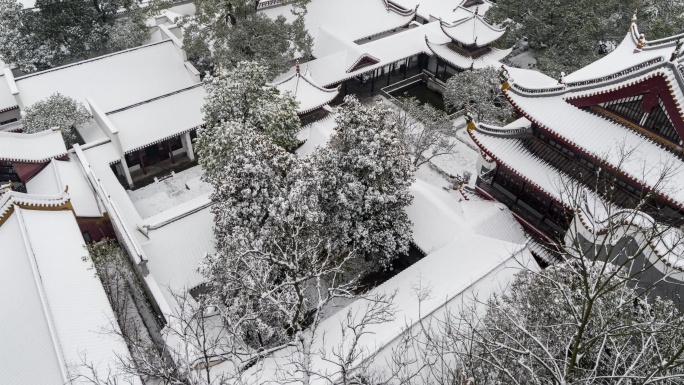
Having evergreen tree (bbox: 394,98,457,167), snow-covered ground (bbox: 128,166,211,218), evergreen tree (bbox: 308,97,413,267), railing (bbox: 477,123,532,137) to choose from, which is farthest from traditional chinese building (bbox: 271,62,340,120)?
railing (bbox: 477,123,532,137)

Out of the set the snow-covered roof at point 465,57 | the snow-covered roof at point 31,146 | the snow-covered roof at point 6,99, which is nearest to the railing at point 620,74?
the snow-covered roof at point 465,57

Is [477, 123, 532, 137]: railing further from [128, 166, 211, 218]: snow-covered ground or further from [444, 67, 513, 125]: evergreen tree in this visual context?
[128, 166, 211, 218]: snow-covered ground

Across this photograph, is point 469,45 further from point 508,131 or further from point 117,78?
point 117,78

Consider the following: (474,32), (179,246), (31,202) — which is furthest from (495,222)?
(31,202)

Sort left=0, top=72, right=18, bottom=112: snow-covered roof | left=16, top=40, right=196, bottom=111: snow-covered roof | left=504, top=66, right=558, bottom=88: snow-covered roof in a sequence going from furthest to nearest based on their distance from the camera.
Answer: left=504, top=66, right=558, bottom=88: snow-covered roof, left=16, top=40, right=196, bottom=111: snow-covered roof, left=0, top=72, right=18, bottom=112: snow-covered roof

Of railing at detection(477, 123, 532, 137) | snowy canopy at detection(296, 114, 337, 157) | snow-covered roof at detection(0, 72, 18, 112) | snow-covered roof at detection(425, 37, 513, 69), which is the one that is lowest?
snowy canopy at detection(296, 114, 337, 157)

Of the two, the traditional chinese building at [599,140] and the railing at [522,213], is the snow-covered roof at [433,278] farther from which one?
the traditional chinese building at [599,140]
